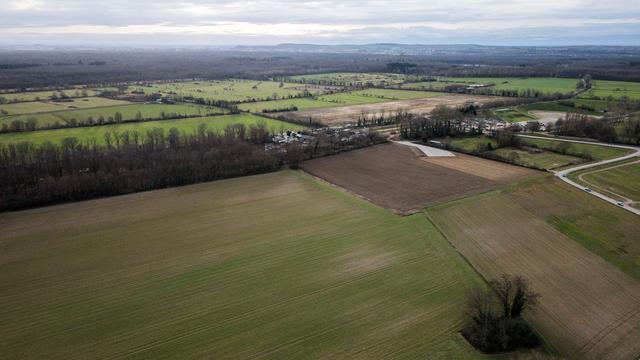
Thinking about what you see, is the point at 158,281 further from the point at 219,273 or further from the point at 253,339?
the point at 253,339

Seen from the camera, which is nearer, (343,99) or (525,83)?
(343,99)

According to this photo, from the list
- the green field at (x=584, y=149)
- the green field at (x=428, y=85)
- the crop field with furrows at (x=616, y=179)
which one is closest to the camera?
the crop field with furrows at (x=616, y=179)

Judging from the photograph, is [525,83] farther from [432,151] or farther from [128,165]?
[128,165]

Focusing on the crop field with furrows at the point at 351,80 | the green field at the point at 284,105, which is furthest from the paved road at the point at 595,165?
the crop field with furrows at the point at 351,80

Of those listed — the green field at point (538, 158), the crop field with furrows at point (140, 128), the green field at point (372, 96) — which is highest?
the green field at point (372, 96)

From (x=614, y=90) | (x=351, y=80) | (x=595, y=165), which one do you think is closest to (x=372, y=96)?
(x=351, y=80)

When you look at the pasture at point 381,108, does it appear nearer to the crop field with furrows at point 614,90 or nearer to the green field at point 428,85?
the green field at point 428,85

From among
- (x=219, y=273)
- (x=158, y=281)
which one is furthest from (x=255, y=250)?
(x=158, y=281)
